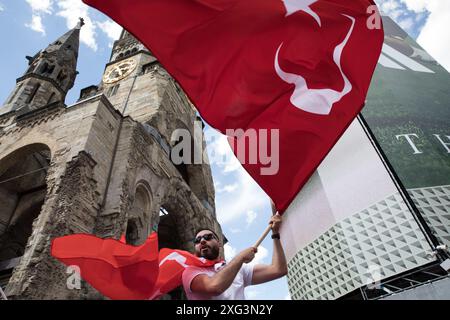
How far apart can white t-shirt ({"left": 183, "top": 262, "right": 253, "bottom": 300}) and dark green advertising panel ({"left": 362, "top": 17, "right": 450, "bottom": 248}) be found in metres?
20.1

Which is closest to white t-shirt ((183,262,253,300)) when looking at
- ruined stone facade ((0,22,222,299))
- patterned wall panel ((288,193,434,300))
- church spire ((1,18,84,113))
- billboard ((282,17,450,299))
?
ruined stone facade ((0,22,222,299))

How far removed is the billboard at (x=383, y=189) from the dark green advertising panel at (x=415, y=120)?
→ 65 mm

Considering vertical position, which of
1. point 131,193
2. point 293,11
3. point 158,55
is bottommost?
point 158,55

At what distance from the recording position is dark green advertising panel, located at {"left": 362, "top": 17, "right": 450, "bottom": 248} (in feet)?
65.8

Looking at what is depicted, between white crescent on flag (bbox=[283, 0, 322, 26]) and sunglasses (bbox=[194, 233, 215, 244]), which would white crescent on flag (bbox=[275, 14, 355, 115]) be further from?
sunglasses (bbox=[194, 233, 215, 244])

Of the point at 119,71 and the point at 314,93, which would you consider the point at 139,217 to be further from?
the point at 119,71

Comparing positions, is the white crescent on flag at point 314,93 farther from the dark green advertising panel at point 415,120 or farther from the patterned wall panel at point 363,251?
the dark green advertising panel at point 415,120

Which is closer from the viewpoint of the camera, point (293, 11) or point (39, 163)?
point (293, 11)

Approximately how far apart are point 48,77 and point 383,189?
2585 centimetres

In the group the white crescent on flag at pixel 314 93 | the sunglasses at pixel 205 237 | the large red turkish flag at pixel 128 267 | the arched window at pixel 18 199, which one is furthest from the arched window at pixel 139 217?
the white crescent on flag at pixel 314 93

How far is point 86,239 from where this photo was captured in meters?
4.01
